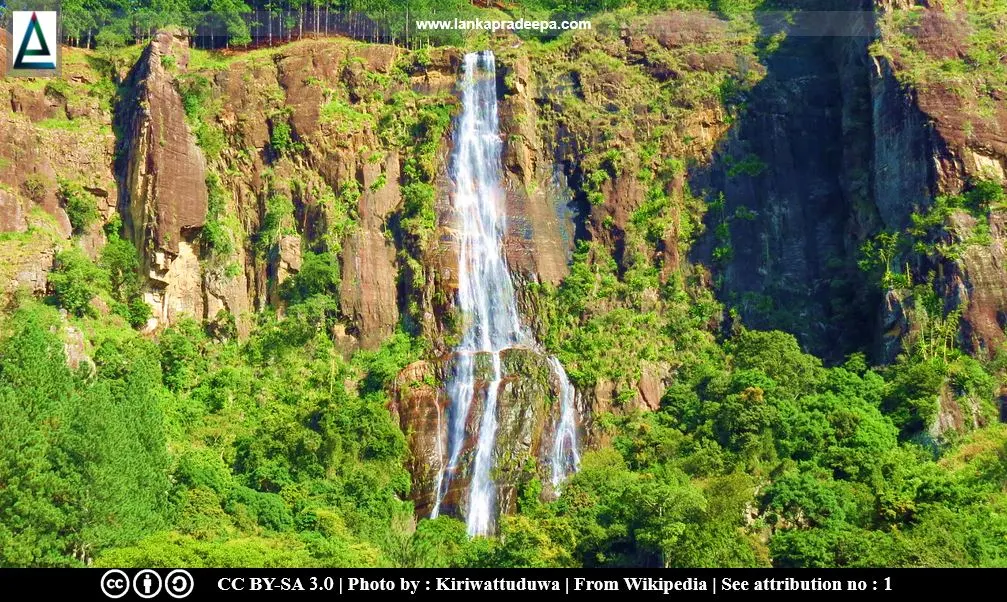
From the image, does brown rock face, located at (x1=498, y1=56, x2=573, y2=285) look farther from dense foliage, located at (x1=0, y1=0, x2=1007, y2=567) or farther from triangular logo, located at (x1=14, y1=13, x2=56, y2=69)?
triangular logo, located at (x1=14, y1=13, x2=56, y2=69)

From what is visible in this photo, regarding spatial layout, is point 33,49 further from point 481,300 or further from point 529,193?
point 529,193

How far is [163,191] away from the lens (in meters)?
70.4

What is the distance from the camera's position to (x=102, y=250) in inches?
2734

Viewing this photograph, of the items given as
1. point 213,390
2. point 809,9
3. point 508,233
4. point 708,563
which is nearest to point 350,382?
point 213,390

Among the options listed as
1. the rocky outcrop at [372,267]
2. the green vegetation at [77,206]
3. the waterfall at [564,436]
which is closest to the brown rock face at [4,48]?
the green vegetation at [77,206]

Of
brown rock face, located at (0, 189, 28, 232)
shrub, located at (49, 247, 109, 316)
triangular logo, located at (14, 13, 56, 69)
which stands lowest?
shrub, located at (49, 247, 109, 316)

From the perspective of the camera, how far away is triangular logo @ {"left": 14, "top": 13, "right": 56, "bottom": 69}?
72.3 m

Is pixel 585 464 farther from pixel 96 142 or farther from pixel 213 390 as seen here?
pixel 96 142

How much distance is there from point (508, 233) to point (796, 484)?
23218 mm

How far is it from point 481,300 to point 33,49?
2481 cm

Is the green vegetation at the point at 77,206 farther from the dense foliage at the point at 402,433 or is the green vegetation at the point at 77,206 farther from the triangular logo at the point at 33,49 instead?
the triangular logo at the point at 33,49

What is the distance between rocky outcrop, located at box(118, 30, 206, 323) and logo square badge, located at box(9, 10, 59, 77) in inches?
167

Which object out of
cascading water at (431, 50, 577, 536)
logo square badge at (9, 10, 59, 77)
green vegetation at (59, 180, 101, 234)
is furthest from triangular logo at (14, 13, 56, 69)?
cascading water at (431, 50, 577, 536)

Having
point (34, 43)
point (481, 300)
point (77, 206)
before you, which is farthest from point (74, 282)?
point (481, 300)
